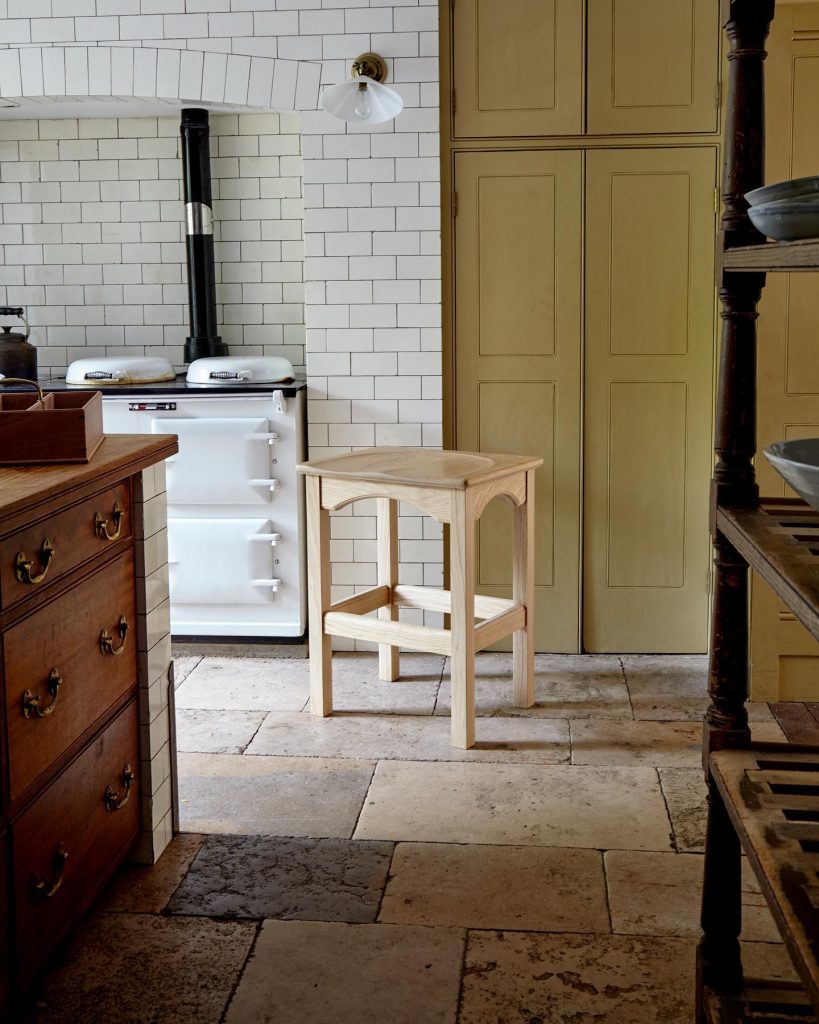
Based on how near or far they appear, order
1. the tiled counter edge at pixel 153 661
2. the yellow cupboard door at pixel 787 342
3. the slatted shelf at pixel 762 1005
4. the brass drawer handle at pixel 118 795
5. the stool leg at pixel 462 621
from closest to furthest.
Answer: the slatted shelf at pixel 762 1005 → the brass drawer handle at pixel 118 795 → the tiled counter edge at pixel 153 661 → the stool leg at pixel 462 621 → the yellow cupboard door at pixel 787 342

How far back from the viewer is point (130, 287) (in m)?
5.15

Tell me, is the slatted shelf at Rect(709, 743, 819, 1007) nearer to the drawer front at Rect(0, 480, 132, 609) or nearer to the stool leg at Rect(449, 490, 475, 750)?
the drawer front at Rect(0, 480, 132, 609)

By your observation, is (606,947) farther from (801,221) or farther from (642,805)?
(801,221)

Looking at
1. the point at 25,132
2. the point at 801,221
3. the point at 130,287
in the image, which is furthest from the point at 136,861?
the point at 25,132

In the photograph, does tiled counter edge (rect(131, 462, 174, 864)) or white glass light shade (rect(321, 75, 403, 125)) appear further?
white glass light shade (rect(321, 75, 403, 125))

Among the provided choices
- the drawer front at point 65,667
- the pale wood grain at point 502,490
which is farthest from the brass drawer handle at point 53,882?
the pale wood grain at point 502,490

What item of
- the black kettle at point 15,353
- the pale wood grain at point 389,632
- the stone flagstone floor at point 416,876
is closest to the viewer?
the stone flagstone floor at point 416,876

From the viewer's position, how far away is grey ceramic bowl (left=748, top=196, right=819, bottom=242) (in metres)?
1.43

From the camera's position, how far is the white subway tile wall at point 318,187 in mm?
4445

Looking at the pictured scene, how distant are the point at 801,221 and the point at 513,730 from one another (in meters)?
2.62

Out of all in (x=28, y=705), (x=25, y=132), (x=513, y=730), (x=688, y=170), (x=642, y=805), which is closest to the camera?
(x=28, y=705)

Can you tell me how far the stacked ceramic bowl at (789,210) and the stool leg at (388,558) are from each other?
2.83 m

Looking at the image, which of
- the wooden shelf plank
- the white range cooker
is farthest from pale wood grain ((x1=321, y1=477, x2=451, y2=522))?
the wooden shelf plank

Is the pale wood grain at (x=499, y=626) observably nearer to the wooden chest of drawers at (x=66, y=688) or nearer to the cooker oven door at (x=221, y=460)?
the cooker oven door at (x=221, y=460)
